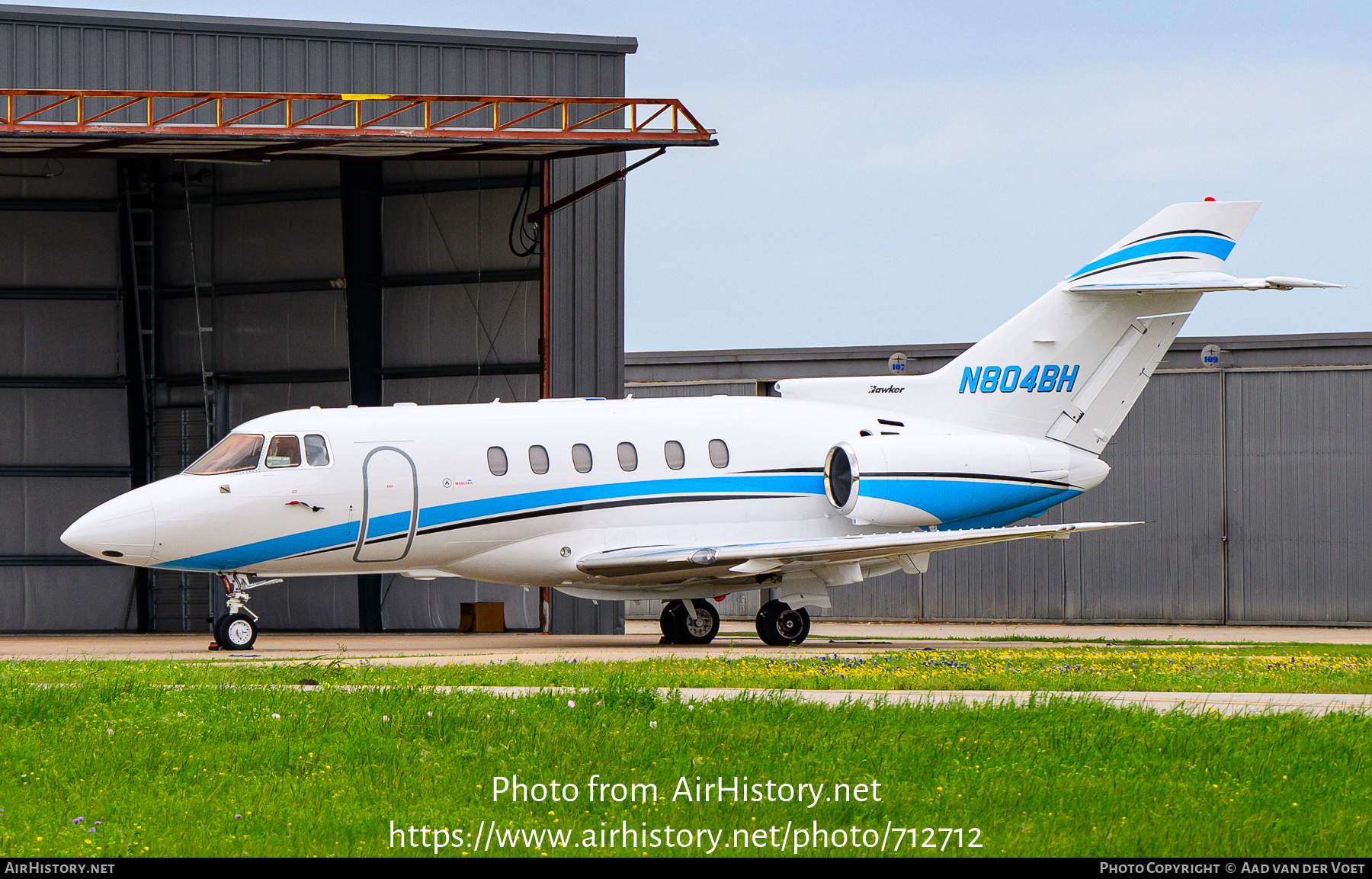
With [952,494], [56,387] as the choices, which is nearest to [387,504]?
[952,494]

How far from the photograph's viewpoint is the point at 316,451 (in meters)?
20.1

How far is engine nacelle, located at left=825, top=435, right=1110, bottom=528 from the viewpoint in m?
21.7

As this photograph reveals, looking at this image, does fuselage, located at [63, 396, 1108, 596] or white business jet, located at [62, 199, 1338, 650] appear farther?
white business jet, located at [62, 199, 1338, 650]

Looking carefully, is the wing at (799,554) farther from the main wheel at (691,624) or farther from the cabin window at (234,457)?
the cabin window at (234,457)

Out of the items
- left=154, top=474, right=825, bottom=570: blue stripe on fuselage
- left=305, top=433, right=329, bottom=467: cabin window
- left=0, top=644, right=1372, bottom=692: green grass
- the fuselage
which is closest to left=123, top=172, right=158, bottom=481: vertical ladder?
the fuselage

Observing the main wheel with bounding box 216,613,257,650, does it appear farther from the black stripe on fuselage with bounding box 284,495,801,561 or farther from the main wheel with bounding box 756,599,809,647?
the main wheel with bounding box 756,599,809,647

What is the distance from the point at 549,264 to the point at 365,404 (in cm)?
622

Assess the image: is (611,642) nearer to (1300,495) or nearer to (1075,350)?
(1075,350)

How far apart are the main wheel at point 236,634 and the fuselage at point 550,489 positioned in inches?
28.6

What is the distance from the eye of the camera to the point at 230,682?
502 inches

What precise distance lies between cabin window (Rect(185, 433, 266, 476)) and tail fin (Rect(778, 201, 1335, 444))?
8159 millimetres

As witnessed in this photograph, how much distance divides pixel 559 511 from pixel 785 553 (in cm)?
324

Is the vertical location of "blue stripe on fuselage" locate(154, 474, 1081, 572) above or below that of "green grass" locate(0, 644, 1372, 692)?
above

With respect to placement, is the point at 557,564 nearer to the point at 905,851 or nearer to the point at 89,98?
the point at 89,98
